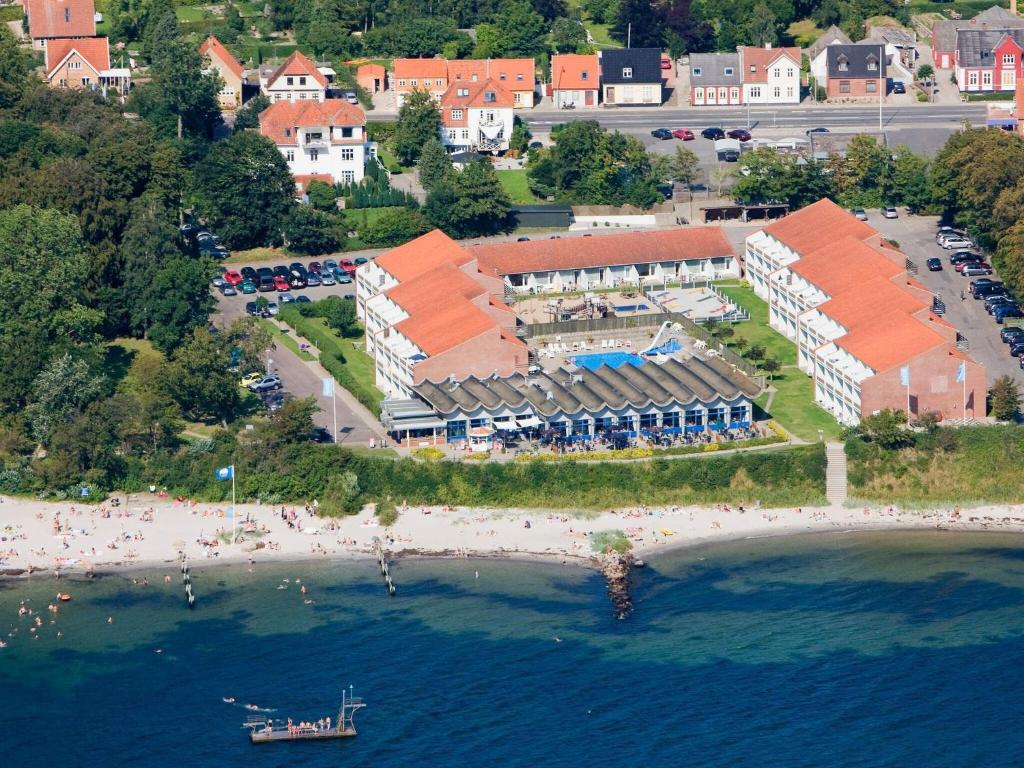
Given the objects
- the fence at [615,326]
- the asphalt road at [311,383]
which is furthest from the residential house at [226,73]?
the fence at [615,326]

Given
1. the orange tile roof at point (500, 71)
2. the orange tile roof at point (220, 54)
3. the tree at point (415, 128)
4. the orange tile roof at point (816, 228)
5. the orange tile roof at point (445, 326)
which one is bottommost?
the orange tile roof at point (445, 326)

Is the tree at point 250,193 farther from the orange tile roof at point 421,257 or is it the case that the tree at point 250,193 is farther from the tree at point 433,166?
the orange tile roof at point 421,257

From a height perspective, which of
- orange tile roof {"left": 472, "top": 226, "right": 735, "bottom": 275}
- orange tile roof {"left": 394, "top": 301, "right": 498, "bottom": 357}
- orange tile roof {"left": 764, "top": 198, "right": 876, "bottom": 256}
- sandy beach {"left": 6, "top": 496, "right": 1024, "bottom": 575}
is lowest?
sandy beach {"left": 6, "top": 496, "right": 1024, "bottom": 575}

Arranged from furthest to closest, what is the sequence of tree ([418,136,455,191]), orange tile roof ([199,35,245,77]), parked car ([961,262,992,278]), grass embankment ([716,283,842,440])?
orange tile roof ([199,35,245,77]) < tree ([418,136,455,191]) < parked car ([961,262,992,278]) < grass embankment ([716,283,842,440])

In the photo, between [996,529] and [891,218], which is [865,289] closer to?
[996,529]

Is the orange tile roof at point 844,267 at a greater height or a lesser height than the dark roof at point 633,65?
lesser

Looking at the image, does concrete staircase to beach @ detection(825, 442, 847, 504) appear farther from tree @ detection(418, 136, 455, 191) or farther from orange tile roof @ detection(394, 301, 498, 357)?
tree @ detection(418, 136, 455, 191)

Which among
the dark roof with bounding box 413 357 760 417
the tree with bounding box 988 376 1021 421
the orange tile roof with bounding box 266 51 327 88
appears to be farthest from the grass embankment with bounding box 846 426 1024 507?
the orange tile roof with bounding box 266 51 327 88
